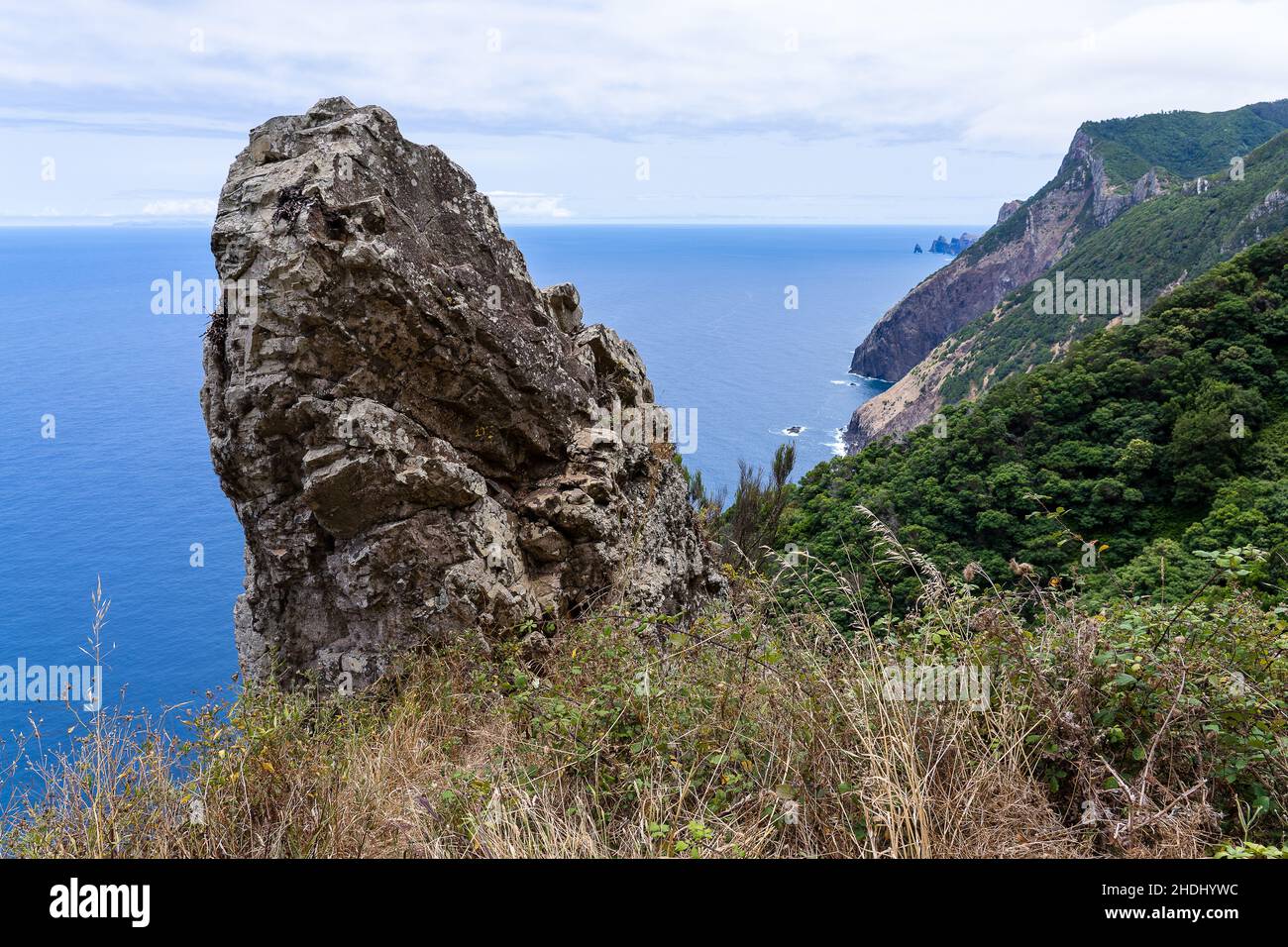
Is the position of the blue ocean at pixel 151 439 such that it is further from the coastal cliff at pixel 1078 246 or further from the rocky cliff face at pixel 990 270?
the coastal cliff at pixel 1078 246

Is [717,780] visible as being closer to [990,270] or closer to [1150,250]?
[1150,250]

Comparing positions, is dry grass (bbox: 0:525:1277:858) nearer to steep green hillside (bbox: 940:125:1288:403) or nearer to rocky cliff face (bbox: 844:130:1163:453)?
steep green hillside (bbox: 940:125:1288:403)

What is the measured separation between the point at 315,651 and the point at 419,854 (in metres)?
4.69

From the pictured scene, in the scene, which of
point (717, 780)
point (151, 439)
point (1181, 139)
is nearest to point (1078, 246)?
point (1181, 139)

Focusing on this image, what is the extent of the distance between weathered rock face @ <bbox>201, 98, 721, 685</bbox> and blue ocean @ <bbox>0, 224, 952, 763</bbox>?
3.58 feet

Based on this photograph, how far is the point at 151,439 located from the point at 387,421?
70514 mm

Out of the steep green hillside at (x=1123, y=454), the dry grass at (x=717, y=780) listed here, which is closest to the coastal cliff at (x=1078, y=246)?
the steep green hillside at (x=1123, y=454)

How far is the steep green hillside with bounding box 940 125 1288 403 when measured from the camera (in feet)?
223

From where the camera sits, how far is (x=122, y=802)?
10.1 ft

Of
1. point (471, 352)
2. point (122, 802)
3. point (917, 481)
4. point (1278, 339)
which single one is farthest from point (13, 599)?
point (1278, 339)

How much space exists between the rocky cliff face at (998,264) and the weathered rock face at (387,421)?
370ft

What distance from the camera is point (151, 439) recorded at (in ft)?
218
